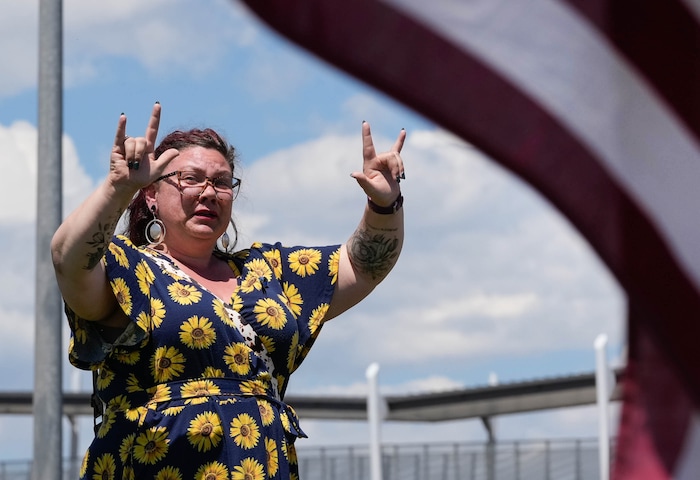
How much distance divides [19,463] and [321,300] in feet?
28.8

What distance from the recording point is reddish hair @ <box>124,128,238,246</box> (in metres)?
4.46

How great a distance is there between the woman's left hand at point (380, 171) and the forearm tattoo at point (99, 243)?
655 millimetres

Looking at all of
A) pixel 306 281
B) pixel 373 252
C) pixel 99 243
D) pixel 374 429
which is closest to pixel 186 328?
pixel 99 243

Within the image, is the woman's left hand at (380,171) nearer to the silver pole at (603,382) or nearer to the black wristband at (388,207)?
the black wristband at (388,207)

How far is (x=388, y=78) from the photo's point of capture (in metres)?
1.90

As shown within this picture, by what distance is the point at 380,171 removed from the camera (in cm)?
408

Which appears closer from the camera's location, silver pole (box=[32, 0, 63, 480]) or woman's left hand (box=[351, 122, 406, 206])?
woman's left hand (box=[351, 122, 406, 206])

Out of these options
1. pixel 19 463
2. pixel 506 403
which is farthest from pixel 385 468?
pixel 19 463

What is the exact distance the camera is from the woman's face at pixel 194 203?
4.33 metres

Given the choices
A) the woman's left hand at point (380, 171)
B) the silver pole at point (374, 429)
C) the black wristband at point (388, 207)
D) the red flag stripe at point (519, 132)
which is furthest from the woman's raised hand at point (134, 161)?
the silver pole at point (374, 429)

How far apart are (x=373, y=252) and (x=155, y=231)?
641mm

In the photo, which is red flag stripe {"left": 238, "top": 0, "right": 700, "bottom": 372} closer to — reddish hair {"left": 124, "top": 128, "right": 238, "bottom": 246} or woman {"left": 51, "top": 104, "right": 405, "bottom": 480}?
woman {"left": 51, "top": 104, "right": 405, "bottom": 480}

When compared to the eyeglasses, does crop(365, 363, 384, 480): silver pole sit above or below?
above

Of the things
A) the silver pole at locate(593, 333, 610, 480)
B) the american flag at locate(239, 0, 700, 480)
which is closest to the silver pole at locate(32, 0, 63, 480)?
the silver pole at locate(593, 333, 610, 480)
